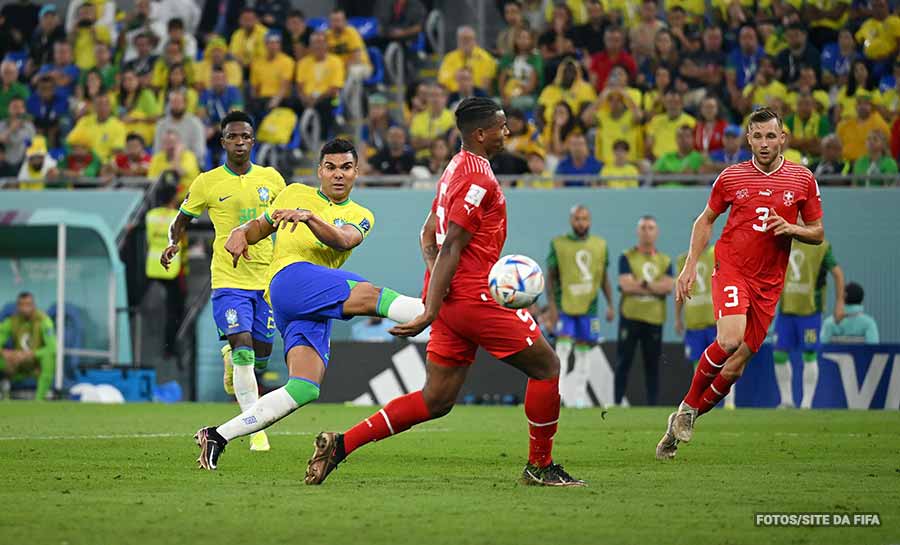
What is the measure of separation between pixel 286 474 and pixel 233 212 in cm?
297

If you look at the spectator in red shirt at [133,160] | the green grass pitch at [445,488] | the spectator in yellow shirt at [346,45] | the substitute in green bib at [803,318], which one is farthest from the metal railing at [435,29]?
the green grass pitch at [445,488]

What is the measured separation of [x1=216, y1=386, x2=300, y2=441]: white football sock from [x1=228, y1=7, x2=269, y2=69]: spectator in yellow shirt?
638 inches

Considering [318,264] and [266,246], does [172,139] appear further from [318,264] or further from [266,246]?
[318,264]

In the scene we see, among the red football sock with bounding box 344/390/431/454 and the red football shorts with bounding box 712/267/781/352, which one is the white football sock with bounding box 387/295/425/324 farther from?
the red football shorts with bounding box 712/267/781/352

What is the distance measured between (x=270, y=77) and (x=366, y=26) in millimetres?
2311

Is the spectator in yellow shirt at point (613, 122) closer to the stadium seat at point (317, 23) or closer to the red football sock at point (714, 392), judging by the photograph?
the stadium seat at point (317, 23)

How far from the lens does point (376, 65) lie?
24953 mm

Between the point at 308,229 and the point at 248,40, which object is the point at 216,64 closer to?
the point at 248,40

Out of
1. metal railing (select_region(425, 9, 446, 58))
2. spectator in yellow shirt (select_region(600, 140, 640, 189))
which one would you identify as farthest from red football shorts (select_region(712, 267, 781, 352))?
metal railing (select_region(425, 9, 446, 58))

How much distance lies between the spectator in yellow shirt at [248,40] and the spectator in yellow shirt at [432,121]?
11.4ft

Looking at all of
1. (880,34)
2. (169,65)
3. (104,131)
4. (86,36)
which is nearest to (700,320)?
(880,34)

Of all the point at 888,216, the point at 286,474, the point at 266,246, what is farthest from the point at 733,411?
the point at 286,474

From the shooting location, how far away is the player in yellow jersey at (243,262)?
11492mm

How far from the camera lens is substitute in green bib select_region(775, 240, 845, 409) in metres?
18.8
